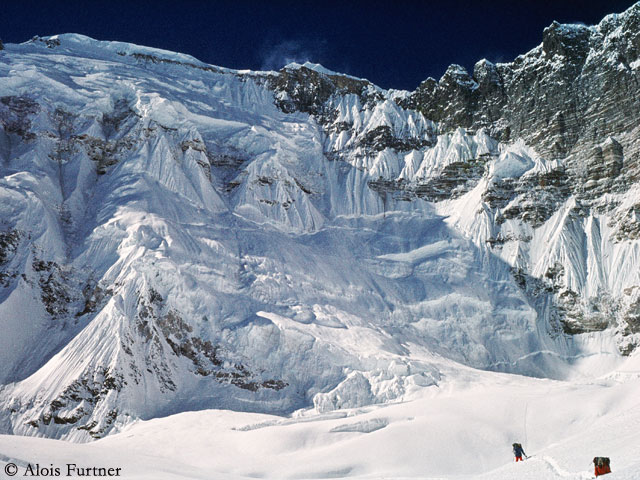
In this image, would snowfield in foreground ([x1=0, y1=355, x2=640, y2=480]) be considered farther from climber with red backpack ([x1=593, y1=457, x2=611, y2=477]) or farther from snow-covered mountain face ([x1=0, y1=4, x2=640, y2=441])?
snow-covered mountain face ([x1=0, y1=4, x2=640, y2=441])

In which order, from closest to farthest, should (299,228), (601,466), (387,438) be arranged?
(601,466) → (387,438) → (299,228)

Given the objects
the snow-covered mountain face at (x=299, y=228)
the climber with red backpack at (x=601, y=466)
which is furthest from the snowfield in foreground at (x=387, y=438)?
the snow-covered mountain face at (x=299, y=228)

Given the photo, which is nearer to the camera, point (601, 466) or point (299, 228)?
point (601, 466)

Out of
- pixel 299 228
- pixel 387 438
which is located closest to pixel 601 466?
pixel 387 438

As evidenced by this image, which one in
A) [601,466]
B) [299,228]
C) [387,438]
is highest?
[299,228]

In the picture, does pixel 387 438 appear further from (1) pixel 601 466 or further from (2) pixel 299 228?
(2) pixel 299 228

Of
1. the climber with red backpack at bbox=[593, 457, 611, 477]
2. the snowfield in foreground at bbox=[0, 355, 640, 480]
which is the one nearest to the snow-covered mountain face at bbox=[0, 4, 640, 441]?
the snowfield in foreground at bbox=[0, 355, 640, 480]
